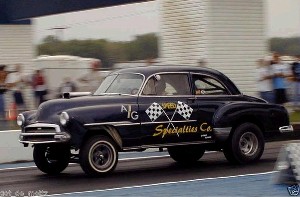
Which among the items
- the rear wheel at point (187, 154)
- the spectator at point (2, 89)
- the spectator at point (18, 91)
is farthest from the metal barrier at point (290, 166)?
the spectator at point (18, 91)

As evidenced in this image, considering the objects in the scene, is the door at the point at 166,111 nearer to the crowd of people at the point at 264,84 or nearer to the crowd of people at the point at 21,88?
the crowd of people at the point at 264,84

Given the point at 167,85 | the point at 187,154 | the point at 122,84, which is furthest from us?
the point at 187,154

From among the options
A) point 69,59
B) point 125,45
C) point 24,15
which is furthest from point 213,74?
point 125,45

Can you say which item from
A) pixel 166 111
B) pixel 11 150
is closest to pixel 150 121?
pixel 166 111

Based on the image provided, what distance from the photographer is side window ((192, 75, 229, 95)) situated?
13.0 meters

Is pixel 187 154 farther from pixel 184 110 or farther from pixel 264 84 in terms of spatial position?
pixel 264 84

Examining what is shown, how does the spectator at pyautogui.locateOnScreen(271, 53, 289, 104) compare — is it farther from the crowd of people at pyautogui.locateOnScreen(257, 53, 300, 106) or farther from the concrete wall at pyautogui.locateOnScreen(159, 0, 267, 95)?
the concrete wall at pyautogui.locateOnScreen(159, 0, 267, 95)

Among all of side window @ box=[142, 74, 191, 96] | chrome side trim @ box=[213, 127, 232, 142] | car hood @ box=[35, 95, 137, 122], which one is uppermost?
side window @ box=[142, 74, 191, 96]

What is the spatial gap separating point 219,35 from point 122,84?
8.96 metres

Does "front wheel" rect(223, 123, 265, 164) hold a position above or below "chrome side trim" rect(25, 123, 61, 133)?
below

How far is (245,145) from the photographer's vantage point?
1320cm

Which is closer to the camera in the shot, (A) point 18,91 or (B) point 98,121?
(B) point 98,121

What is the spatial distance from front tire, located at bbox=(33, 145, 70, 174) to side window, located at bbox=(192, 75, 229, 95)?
2.31 metres

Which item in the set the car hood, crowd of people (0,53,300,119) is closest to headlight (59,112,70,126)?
the car hood
